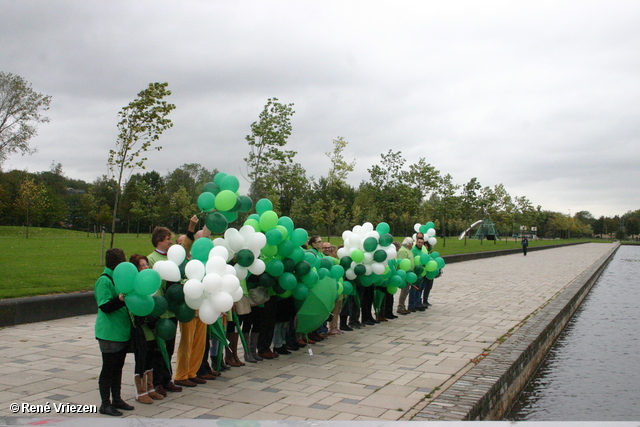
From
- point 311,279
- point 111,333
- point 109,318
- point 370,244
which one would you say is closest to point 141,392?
point 111,333

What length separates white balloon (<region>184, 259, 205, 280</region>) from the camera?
5.89 metres

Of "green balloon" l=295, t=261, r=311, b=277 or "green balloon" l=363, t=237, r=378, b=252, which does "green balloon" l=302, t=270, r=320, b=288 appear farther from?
"green balloon" l=363, t=237, r=378, b=252

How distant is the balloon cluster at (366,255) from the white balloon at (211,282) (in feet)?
13.2

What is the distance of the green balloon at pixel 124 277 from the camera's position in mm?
5105

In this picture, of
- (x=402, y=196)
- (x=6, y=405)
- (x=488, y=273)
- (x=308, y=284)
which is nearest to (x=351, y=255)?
(x=308, y=284)

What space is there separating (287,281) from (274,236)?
2.20ft

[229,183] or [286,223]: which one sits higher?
[229,183]

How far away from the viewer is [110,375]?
5336 millimetres

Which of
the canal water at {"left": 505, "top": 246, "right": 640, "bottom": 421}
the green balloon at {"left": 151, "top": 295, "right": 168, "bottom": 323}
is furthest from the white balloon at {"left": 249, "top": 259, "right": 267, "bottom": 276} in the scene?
the canal water at {"left": 505, "top": 246, "right": 640, "bottom": 421}

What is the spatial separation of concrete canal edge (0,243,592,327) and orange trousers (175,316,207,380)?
4.63 metres

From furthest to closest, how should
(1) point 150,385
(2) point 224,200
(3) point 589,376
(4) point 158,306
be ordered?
(3) point 589,376 → (2) point 224,200 → (1) point 150,385 → (4) point 158,306

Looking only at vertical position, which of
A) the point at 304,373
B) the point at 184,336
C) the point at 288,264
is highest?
the point at 288,264

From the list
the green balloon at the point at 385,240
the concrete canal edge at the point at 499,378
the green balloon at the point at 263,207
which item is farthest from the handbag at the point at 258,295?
the green balloon at the point at 385,240

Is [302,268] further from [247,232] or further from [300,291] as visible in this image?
[247,232]
